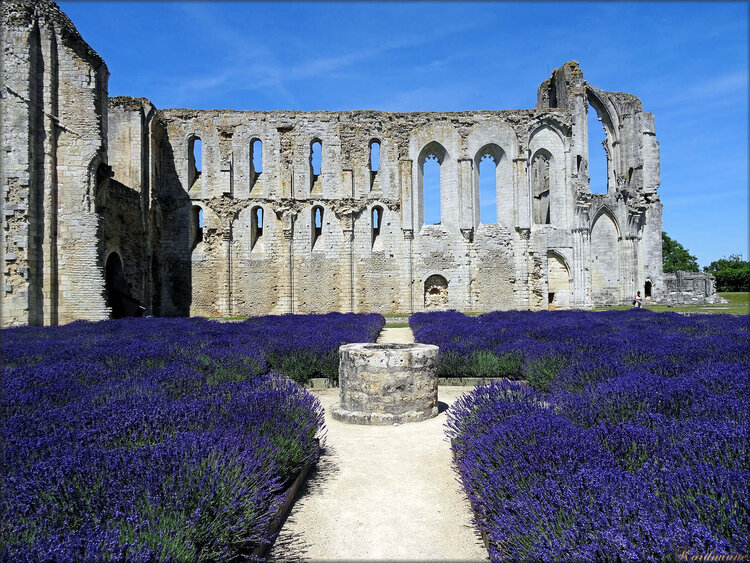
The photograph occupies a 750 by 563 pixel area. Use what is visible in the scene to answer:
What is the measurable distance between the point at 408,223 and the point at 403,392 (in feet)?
53.6

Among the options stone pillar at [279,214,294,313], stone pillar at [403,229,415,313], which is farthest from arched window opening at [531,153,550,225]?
stone pillar at [279,214,294,313]

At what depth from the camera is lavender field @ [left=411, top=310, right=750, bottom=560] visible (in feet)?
5.80

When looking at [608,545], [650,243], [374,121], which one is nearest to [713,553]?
[608,545]

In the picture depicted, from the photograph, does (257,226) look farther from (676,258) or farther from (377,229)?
(676,258)

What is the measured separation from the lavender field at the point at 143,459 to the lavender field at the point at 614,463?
1.19 meters

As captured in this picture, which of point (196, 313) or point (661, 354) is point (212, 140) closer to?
point (196, 313)

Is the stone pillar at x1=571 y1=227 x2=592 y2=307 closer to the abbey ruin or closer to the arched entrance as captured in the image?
the abbey ruin

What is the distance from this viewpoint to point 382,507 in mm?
3170

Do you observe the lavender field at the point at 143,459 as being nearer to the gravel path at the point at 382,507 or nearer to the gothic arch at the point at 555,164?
the gravel path at the point at 382,507

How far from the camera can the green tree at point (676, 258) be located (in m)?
40.4

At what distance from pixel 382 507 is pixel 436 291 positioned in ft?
60.6

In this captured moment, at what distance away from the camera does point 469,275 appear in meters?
21.2

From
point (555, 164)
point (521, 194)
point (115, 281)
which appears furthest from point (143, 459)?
point (555, 164)

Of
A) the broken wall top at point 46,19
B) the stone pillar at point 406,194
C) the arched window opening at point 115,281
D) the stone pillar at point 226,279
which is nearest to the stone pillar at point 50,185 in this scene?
the broken wall top at point 46,19
